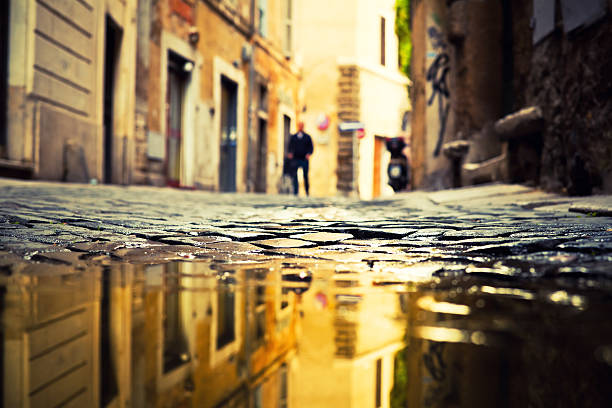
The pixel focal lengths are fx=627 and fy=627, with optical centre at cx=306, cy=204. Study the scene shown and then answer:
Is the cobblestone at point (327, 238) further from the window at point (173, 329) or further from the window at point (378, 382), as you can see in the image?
the window at point (378, 382)

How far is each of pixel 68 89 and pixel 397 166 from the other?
7.93 metres

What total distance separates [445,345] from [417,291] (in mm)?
607

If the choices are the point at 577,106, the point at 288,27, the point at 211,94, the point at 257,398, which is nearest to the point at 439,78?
the point at 211,94

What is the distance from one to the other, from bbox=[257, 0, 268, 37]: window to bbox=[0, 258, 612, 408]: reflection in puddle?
15.7 meters

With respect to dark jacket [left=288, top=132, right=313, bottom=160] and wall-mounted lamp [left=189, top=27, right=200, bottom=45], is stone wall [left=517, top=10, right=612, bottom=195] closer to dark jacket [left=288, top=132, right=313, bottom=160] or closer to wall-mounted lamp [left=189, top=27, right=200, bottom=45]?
dark jacket [left=288, top=132, right=313, bottom=160]

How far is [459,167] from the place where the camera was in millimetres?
8859

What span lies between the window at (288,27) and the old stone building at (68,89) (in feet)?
Result: 31.6

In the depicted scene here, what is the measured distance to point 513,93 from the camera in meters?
8.21

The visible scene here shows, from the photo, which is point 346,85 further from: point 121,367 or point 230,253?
point 121,367

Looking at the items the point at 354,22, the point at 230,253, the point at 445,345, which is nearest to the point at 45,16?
the point at 230,253

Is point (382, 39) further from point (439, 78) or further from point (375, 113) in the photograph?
point (439, 78)

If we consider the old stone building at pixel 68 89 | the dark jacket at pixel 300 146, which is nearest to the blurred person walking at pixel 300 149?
the dark jacket at pixel 300 146

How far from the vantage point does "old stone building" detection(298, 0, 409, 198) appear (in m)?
21.4

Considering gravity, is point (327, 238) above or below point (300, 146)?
below
